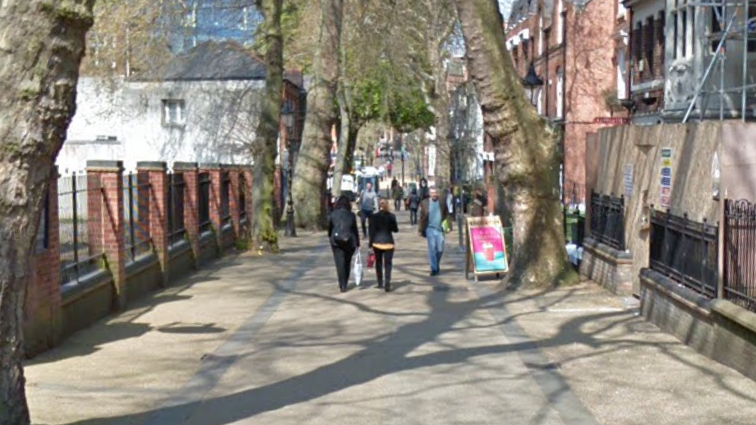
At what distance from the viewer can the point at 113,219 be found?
16359mm

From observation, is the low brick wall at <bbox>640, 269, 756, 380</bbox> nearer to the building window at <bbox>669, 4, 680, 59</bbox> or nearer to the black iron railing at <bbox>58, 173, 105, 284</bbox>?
the black iron railing at <bbox>58, 173, 105, 284</bbox>

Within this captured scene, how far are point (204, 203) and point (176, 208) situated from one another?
378 centimetres

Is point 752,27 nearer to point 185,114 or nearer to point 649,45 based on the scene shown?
point 649,45

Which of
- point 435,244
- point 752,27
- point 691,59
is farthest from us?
point 691,59

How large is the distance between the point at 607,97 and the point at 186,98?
65.6 feet

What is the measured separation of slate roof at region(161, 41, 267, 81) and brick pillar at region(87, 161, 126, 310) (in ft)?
105

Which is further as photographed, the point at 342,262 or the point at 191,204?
the point at 191,204

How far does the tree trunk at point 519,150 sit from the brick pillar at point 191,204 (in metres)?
7.20

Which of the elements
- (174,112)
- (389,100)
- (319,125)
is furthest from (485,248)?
(389,100)

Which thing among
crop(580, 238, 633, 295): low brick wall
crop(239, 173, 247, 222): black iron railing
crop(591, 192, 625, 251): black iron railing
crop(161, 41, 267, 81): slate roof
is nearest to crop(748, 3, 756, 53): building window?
crop(591, 192, 625, 251): black iron railing

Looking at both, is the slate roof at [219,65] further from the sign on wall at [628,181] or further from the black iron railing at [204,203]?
the sign on wall at [628,181]

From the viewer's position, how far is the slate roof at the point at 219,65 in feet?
160

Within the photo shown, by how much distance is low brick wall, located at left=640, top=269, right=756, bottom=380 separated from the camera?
10.4 m

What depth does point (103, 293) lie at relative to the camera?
50.5ft
